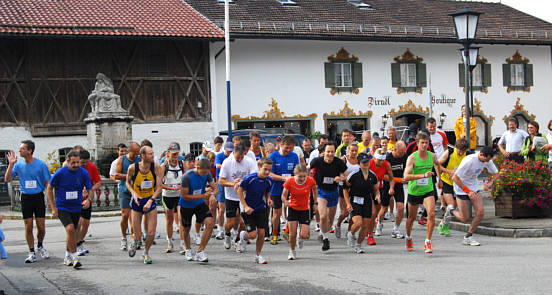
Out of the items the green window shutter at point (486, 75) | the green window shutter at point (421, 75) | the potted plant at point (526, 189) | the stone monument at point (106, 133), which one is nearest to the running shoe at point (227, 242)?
the potted plant at point (526, 189)

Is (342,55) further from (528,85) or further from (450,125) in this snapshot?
(528,85)

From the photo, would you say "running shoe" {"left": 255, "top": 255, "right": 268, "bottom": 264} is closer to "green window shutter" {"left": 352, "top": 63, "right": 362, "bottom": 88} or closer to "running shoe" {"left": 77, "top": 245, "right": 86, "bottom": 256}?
"running shoe" {"left": 77, "top": 245, "right": 86, "bottom": 256}

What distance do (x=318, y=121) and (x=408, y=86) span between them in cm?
533

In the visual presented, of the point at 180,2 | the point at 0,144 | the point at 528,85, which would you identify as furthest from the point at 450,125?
the point at 0,144

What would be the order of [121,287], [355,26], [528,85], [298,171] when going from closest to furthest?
[121,287]
[298,171]
[355,26]
[528,85]

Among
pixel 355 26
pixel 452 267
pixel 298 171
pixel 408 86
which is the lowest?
pixel 452 267

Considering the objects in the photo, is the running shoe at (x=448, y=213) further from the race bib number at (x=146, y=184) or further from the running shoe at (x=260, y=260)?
the race bib number at (x=146, y=184)

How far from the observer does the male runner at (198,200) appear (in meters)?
10.2

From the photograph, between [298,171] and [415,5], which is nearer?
[298,171]

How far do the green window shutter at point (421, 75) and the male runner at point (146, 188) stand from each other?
26244 mm

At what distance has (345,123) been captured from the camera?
110 feet

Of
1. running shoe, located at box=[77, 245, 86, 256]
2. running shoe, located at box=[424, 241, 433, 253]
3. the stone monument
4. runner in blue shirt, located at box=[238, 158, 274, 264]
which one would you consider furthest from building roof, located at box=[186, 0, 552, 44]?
running shoe, located at box=[424, 241, 433, 253]

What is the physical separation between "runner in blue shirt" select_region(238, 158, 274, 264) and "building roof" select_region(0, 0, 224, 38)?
62.2ft

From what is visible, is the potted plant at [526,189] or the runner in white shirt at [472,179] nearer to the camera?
the runner in white shirt at [472,179]
